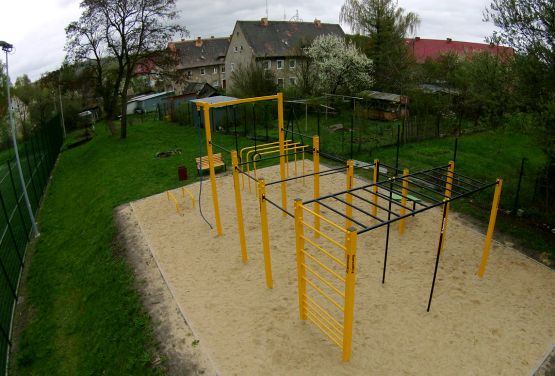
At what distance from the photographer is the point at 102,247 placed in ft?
29.9

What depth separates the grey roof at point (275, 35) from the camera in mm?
35031

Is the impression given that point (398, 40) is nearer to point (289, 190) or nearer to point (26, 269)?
point (289, 190)

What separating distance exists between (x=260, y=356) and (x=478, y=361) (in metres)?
3.02

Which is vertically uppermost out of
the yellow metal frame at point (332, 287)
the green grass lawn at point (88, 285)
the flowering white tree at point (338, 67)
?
the flowering white tree at point (338, 67)

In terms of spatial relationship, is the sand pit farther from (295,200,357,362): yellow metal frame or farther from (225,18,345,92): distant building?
(225,18,345,92): distant building

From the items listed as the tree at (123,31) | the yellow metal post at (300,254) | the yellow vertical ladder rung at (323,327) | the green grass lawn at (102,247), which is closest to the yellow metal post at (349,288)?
the yellow vertical ladder rung at (323,327)

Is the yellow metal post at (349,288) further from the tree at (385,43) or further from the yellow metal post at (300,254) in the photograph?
the tree at (385,43)

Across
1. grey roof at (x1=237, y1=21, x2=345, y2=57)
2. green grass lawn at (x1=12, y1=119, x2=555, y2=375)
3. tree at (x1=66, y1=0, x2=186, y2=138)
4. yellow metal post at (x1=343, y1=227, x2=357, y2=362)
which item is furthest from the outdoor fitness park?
grey roof at (x1=237, y1=21, x2=345, y2=57)

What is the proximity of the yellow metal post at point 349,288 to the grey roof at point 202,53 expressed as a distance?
44889 millimetres

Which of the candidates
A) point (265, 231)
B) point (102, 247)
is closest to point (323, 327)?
point (265, 231)

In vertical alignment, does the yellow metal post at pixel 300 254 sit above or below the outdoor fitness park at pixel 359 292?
above

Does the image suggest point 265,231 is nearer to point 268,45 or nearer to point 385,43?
point 385,43

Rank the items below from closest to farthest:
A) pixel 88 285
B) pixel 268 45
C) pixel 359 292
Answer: pixel 359 292, pixel 88 285, pixel 268 45

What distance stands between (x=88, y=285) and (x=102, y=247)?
1.32m
